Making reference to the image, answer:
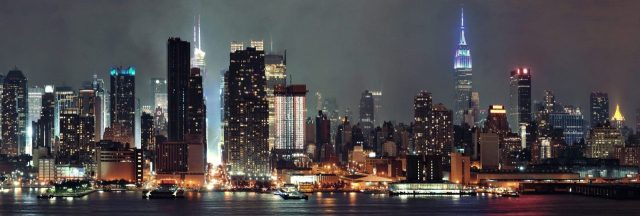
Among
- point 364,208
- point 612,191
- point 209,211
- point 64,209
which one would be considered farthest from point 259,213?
point 612,191

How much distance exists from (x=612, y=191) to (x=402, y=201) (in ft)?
112

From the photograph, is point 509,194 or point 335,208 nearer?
point 335,208

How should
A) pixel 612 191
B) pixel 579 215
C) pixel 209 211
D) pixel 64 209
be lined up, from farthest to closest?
pixel 612 191 → pixel 64 209 → pixel 209 211 → pixel 579 215

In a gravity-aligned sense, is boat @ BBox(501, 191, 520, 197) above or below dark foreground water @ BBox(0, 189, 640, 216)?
below

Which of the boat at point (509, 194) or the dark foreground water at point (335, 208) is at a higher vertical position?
the dark foreground water at point (335, 208)

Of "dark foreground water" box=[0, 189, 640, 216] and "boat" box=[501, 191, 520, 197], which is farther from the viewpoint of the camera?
"boat" box=[501, 191, 520, 197]

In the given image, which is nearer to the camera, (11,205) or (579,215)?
(579,215)

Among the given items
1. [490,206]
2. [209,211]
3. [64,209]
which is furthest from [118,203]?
[490,206]

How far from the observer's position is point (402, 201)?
16162 cm

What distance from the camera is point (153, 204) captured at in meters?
156

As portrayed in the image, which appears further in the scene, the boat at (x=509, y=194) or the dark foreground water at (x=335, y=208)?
the boat at (x=509, y=194)

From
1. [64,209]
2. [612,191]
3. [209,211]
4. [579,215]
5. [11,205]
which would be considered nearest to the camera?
[579,215]

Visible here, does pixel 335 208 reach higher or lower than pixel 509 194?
higher

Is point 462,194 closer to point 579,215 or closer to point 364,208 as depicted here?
point 364,208
